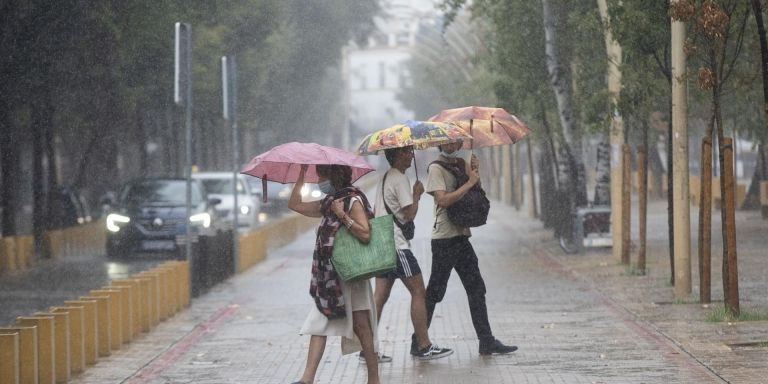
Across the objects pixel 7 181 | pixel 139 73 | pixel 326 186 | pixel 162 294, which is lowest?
pixel 162 294

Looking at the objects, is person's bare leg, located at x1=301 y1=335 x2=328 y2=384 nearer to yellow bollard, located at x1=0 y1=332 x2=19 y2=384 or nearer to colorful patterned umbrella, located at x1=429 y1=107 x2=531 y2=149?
yellow bollard, located at x1=0 y1=332 x2=19 y2=384

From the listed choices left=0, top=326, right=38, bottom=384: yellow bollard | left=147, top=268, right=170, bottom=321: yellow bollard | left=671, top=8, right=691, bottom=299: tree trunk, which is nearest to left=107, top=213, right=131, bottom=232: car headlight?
left=147, top=268, right=170, bottom=321: yellow bollard

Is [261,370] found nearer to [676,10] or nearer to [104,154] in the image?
[676,10]

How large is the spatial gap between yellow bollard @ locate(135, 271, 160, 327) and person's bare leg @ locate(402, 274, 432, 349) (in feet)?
13.5

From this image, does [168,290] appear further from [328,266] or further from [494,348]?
[328,266]

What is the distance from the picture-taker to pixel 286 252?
29500 millimetres

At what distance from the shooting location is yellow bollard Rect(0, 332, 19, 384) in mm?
10047

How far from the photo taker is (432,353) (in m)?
11.9

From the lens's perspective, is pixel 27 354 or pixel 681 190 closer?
pixel 27 354

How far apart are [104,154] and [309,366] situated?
3880 cm

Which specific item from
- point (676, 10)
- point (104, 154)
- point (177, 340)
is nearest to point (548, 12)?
point (676, 10)

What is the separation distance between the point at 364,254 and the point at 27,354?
257 cm

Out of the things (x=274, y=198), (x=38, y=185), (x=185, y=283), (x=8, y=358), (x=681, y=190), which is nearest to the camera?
(x=8, y=358)

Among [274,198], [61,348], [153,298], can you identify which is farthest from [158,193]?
[274,198]
